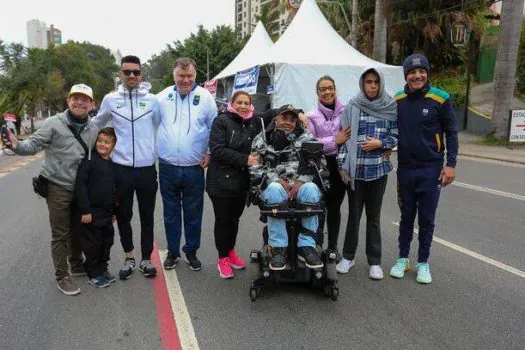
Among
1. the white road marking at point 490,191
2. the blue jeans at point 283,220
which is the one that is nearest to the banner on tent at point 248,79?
the white road marking at point 490,191

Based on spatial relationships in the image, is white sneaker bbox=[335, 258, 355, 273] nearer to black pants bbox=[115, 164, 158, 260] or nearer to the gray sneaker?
black pants bbox=[115, 164, 158, 260]

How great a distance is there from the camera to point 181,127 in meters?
4.58

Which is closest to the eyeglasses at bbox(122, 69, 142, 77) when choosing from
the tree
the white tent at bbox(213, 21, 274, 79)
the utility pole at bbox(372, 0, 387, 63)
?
the tree

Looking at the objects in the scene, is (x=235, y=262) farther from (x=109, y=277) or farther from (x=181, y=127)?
(x=181, y=127)

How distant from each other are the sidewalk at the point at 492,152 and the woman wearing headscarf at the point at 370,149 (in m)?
9.90

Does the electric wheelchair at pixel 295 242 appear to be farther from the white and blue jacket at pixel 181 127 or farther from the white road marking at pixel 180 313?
the white and blue jacket at pixel 181 127

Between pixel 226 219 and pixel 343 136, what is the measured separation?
140cm

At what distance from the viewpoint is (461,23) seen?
20.4 meters

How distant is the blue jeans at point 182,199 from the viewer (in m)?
4.66

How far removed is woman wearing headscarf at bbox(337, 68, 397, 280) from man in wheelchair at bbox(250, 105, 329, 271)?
1.55ft

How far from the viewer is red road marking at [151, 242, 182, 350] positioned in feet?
11.0

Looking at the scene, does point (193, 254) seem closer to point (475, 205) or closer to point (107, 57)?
point (475, 205)

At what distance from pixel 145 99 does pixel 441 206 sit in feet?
17.4

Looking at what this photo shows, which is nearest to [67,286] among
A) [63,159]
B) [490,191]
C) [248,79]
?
[63,159]
